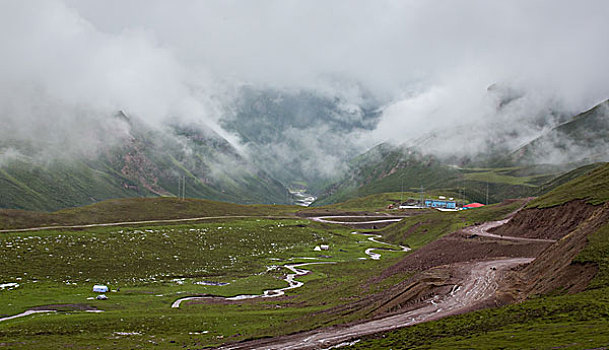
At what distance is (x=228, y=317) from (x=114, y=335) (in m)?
15.1

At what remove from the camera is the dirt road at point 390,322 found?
4809 centimetres

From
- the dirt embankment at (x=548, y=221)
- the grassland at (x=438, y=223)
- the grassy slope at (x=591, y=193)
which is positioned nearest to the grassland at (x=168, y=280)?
the grassland at (x=438, y=223)

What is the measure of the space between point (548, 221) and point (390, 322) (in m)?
56.1

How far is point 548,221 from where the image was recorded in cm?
9175

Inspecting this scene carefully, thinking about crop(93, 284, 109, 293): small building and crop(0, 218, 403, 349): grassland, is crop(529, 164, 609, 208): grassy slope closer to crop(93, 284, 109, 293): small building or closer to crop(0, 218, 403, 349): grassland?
crop(0, 218, 403, 349): grassland

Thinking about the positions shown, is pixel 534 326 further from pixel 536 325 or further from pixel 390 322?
pixel 390 322

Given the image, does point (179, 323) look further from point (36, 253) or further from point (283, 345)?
point (36, 253)

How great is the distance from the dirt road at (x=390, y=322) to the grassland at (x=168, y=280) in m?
3.67

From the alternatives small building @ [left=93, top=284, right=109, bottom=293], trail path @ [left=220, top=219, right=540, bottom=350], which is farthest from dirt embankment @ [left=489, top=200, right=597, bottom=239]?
small building @ [left=93, top=284, right=109, bottom=293]

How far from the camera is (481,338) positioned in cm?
3719

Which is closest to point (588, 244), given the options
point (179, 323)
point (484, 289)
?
point (484, 289)

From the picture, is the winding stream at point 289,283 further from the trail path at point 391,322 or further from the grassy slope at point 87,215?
the grassy slope at point 87,215

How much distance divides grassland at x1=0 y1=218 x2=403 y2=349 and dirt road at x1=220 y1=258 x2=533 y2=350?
3670 mm

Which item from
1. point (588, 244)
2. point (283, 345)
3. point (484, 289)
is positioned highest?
point (588, 244)
